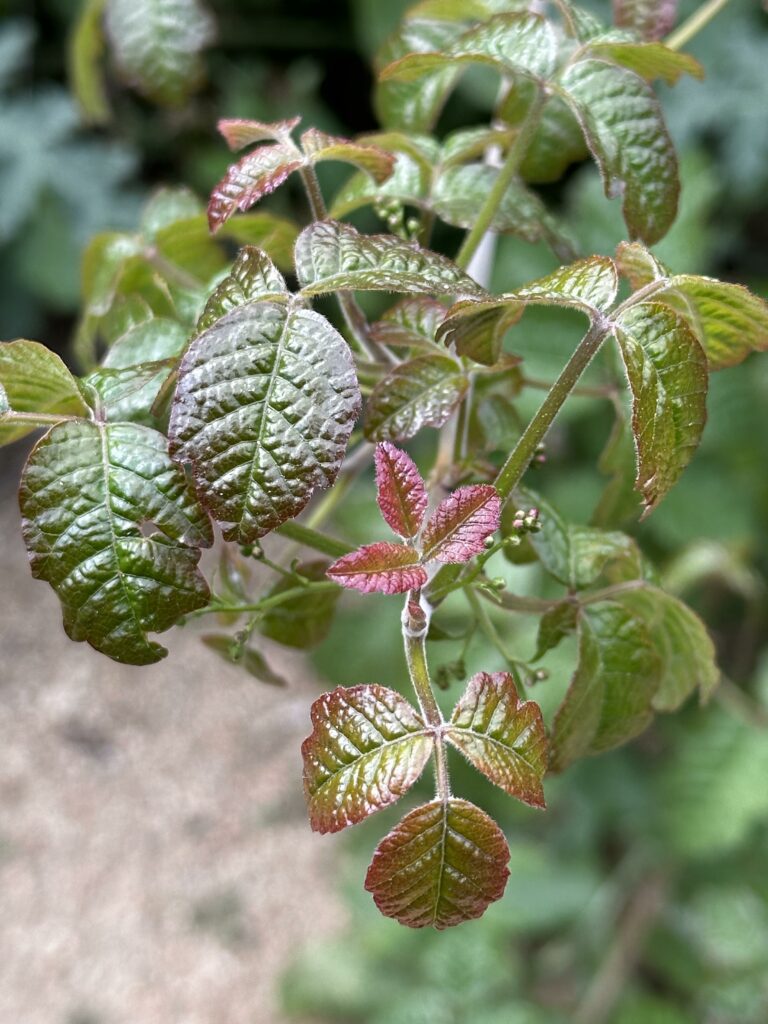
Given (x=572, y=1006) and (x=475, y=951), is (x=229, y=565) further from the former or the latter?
(x=572, y=1006)

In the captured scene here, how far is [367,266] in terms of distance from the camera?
41cm

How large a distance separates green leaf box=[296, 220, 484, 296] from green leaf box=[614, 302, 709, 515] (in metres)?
0.06

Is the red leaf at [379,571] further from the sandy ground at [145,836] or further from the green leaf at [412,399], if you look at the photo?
the sandy ground at [145,836]

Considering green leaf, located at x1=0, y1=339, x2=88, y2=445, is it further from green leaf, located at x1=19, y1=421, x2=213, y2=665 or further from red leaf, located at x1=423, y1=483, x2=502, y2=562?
red leaf, located at x1=423, y1=483, x2=502, y2=562

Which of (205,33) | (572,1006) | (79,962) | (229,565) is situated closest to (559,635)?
(229,565)

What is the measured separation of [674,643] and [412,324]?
0.21m

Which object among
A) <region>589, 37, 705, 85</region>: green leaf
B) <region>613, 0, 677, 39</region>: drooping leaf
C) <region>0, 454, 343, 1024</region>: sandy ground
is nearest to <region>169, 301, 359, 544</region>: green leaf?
<region>589, 37, 705, 85</region>: green leaf

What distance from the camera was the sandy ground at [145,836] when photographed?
77.0 inches

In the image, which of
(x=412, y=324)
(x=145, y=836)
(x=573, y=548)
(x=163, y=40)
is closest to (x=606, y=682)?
(x=573, y=548)

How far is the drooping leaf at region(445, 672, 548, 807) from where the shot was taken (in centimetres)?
38

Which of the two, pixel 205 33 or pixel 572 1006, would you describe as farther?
pixel 572 1006

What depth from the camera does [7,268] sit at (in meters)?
2.27

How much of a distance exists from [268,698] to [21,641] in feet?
1.72

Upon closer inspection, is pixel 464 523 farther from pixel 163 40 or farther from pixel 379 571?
pixel 163 40
